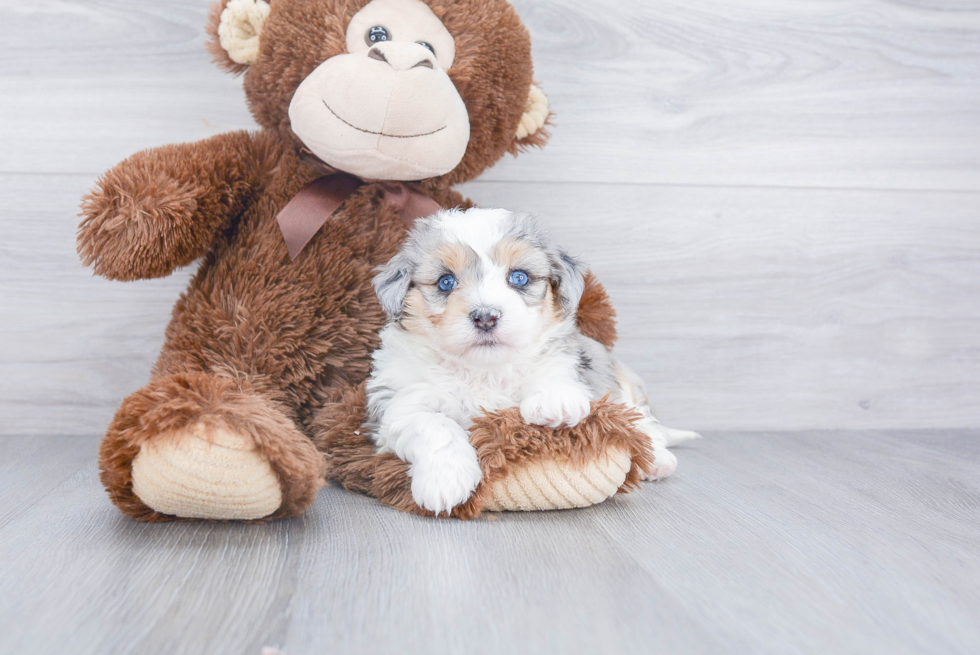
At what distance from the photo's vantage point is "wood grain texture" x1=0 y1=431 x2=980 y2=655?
2.78 ft

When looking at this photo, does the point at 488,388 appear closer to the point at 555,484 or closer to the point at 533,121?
A: the point at 555,484

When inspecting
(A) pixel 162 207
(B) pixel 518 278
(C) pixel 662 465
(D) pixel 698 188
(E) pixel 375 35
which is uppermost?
(E) pixel 375 35

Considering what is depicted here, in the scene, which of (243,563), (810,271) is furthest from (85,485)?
(810,271)

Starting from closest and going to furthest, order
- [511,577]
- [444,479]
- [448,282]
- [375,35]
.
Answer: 1. [511,577]
2. [444,479]
3. [448,282]
4. [375,35]

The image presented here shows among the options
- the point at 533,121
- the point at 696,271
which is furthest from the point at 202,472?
the point at 696,271

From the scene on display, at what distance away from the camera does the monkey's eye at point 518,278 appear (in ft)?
4.41

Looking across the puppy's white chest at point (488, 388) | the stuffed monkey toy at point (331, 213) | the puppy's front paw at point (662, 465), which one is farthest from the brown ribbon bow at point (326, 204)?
the puppy's front paw at point (662, 465)

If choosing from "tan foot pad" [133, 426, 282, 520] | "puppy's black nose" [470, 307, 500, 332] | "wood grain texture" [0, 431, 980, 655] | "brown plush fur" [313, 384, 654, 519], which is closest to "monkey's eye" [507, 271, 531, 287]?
"puppy's black nose" [470, 307, 500, 332]

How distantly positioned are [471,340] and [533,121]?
64cm

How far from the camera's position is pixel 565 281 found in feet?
4.57

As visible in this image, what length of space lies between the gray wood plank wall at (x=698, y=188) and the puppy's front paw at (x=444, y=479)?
36.5 inches

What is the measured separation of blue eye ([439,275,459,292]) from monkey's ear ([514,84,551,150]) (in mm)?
481

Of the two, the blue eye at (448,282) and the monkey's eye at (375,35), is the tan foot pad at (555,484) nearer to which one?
the blue eye at (448,282)

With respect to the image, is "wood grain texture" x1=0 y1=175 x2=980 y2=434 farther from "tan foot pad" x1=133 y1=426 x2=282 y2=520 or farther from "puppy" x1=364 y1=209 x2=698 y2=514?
"tan foot pad" x1=133 y1=426 x2=282 y2=520
